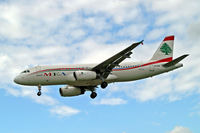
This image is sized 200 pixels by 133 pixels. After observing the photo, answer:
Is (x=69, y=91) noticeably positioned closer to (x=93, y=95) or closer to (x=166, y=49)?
(x=93, y=95)

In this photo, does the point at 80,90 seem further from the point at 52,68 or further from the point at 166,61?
the point at 166,61

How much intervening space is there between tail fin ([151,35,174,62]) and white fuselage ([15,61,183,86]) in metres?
2.56

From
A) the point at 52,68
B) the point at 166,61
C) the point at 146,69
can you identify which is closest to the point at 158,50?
the point at 166,61

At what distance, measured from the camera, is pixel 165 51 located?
4188 cm

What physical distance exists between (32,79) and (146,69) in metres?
15.2

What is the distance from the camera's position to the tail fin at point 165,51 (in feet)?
134

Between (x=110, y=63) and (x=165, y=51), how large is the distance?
429 inches

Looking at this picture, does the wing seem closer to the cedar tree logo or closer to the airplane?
the airplane

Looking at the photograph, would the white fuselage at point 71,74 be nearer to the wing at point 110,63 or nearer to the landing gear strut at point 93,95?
the wing at point 110,63

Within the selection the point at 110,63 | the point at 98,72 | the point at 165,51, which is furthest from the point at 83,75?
the point at 165,51

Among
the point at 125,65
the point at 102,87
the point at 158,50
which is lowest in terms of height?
the point at 102,87

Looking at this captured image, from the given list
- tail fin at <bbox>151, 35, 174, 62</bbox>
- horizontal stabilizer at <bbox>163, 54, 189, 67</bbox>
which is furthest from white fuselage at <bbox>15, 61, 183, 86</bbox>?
tail fin at <bbox>151, 35, 174, 62</bbox>

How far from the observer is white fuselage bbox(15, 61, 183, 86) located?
3534 centimetres

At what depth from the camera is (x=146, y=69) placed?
38.6m
